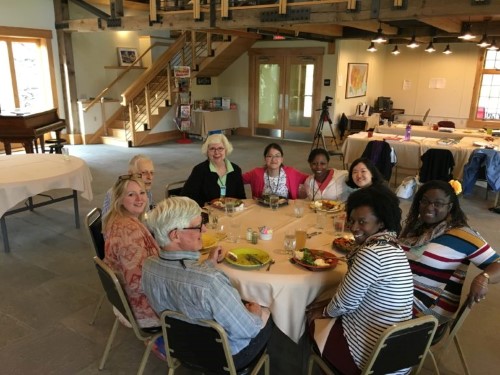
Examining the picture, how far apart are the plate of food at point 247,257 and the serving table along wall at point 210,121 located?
8.06m

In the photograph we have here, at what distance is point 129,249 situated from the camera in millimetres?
2102

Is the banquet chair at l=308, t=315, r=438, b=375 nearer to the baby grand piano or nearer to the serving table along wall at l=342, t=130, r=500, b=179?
the serving table along wall at l=342, t=130, r=500, b=179

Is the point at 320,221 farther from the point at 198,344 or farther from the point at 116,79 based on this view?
the point at 116,79

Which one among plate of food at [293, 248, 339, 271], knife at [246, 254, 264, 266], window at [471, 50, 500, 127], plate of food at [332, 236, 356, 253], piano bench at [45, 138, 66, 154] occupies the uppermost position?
window at [471, 50, 500, 127]

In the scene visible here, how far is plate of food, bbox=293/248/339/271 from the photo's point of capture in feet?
6.69

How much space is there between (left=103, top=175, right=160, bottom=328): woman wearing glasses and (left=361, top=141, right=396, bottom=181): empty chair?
13.9 ft

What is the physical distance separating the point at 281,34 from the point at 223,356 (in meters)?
7.96

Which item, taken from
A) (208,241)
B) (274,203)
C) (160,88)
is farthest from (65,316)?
(160,88)

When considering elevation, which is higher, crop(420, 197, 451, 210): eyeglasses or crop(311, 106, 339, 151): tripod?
crop(420, 197, 451, 210): eyeglasses

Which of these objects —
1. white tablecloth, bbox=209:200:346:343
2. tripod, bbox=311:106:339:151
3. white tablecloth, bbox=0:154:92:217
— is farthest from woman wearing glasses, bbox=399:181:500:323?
tripod, bbox=311:106:339:151

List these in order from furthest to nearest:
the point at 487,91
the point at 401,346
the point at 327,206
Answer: the point at 487,91, the point at 327,206, the point at 401,346

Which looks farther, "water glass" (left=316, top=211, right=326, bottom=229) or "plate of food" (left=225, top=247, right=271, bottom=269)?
"water glass" (left=316, top=211, right=326, bottom=229)

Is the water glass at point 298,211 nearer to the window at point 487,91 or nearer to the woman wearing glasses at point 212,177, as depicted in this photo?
the woman wearing glasses at point 212,177

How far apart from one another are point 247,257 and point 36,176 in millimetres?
2712
